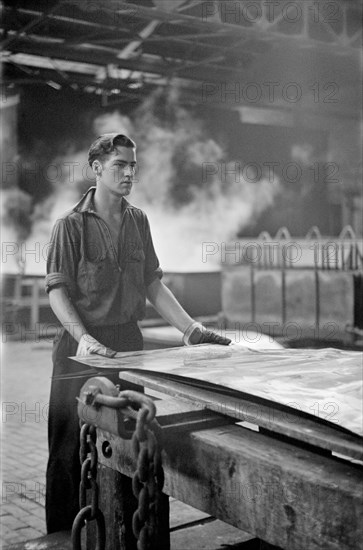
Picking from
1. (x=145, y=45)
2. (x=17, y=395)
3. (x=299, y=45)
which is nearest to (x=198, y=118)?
(x=145, y=45)

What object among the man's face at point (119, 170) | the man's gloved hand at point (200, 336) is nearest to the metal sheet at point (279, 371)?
the man's gloved hand at point (200, 336)

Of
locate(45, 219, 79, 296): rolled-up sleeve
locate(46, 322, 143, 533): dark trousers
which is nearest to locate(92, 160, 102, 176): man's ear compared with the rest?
locate(45, 219, 79, 296): rolled-up sleeve

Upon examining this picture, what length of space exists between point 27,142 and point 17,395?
Answer: 810cm

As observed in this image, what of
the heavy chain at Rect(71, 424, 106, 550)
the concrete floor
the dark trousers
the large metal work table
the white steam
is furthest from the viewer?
the white steam

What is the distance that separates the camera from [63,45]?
10805 mm

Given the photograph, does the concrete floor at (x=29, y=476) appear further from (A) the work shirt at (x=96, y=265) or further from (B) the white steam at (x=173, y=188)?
(B) the white steam at (x=173, y=188)

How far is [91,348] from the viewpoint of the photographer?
2523 mm

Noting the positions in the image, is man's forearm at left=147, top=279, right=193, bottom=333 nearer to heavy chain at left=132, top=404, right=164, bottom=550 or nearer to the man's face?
the man's face

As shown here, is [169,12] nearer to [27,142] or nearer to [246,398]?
[27,142]

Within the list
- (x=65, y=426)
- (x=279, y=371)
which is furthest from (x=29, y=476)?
(x=279, y=371)

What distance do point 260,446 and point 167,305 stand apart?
4.68 feet

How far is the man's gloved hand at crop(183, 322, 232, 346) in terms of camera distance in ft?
9.10

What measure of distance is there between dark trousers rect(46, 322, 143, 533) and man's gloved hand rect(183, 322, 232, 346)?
387 millimetres

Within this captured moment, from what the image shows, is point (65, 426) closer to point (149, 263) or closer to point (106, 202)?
point (149, 263)
